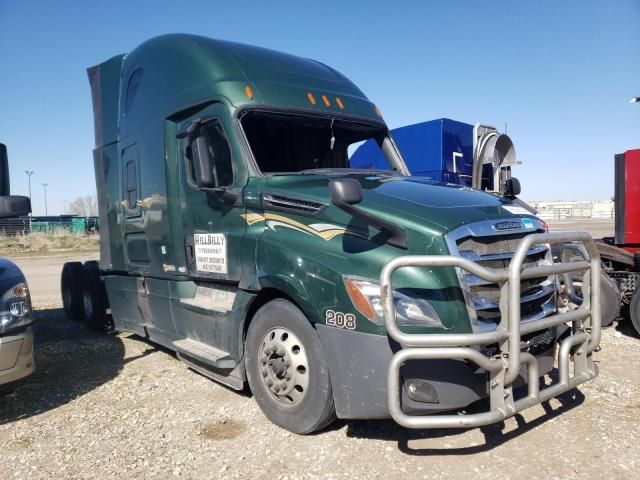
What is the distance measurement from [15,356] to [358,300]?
118 inches

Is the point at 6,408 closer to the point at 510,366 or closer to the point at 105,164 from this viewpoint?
the point at 105,164

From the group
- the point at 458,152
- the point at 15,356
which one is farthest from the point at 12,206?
the point at 458,152

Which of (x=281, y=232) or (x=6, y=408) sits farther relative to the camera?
(x=6, y=408)

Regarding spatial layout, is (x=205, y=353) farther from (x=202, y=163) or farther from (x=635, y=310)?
(x=635, y=310)

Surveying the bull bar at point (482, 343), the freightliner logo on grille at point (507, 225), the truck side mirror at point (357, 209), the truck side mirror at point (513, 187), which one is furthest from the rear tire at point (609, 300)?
the truck side mirror at point (357, 209)

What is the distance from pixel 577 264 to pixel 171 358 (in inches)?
182

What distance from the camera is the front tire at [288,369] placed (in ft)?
11.5

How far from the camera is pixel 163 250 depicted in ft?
18.0

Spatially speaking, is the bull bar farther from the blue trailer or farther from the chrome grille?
the blue trailer

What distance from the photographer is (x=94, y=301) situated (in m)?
7.70

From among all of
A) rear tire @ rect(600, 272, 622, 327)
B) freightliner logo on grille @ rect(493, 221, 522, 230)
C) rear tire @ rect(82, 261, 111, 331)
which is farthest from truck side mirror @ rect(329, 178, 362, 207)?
rear tire @ rect(82, 261, 111, 331)

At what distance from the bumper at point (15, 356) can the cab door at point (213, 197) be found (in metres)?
1.54

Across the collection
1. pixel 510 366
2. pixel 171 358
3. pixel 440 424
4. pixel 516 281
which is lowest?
pixel 171 358

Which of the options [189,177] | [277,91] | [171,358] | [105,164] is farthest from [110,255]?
[277,91]
